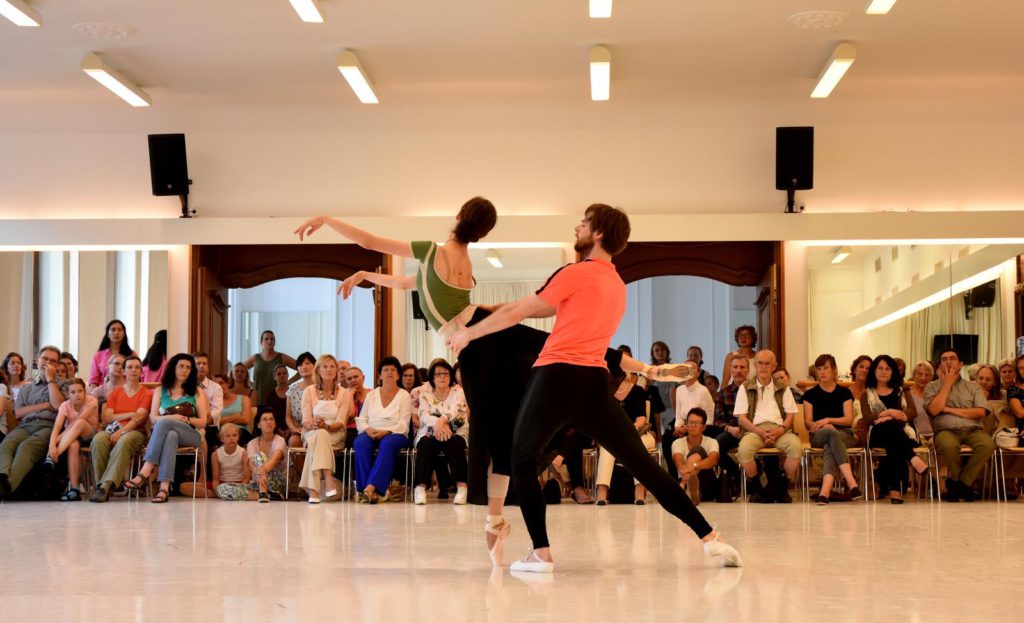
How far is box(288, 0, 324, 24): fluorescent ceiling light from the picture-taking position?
23.7 ft

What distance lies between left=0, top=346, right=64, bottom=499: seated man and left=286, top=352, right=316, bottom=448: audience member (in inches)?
61.3

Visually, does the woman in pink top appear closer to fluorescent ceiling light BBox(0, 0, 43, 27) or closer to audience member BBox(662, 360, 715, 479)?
fluorescent ceiling light BBox(0, 0, 43, 27)

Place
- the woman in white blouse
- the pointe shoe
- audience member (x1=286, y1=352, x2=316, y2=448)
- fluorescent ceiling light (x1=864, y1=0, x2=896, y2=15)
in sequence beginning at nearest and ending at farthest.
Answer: the pointe shoe, fluorescent ceiling light (x1=864, y1=0, x2=896, y2=15), the woman in white blouse, audience member (x1=286, y1=352, x2=316, y2=448)

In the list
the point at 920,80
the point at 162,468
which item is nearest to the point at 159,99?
the point at 162,468

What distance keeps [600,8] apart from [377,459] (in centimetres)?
343

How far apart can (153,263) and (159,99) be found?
1.45m

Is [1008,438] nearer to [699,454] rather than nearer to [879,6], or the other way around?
[699,454]

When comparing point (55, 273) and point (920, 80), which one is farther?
point (55, 273)

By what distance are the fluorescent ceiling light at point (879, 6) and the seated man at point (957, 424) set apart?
105 inches

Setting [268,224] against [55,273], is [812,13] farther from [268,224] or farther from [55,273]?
[55,273]

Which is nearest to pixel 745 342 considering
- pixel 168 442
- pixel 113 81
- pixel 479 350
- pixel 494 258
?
pixel 494 258

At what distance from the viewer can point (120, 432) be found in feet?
27.2

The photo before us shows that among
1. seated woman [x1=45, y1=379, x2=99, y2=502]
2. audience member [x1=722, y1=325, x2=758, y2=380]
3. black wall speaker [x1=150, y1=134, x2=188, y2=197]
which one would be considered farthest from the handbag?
black wall speaker [x1=150, y1=134, x2=188, y2=197]

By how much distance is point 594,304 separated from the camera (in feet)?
13.4
